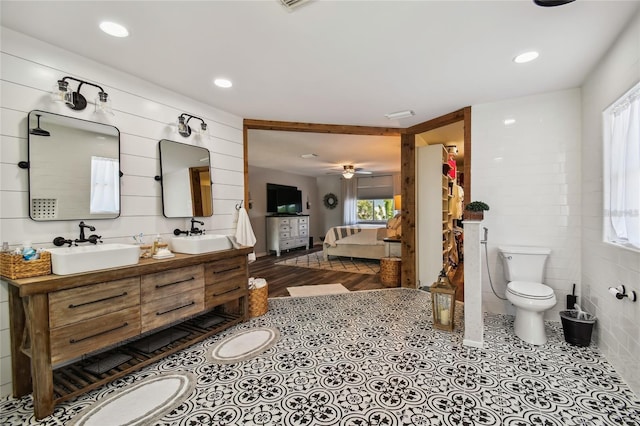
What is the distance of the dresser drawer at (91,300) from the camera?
5.65 ft

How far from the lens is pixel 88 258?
1.87 meters

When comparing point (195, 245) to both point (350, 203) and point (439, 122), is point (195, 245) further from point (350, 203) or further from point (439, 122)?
point (350, 203)

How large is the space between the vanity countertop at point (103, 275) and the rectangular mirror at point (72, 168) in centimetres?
54

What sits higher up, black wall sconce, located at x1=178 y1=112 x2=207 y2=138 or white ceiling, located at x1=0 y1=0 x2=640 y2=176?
white ceiling, located at x1=0 y1=0 x2=640 y2=176

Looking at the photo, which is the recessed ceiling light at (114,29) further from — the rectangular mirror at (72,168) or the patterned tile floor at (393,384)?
the patterned tile floor at (393,384)

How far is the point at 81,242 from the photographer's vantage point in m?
2.13

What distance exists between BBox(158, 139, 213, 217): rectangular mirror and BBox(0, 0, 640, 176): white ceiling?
1.95ft

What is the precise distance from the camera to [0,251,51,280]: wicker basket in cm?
167

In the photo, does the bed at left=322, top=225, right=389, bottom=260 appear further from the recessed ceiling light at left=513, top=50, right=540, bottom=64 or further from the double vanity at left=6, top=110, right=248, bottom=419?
the recessed ceiling light at left=513, top=50, right=540, bottom=64

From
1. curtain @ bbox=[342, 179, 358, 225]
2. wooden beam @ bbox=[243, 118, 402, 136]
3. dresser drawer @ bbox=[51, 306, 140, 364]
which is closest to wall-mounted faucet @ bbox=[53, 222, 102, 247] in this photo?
dresser drawer @ bbox=[51, 306, 140, 364]

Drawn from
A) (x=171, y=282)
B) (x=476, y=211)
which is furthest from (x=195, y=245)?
(x=476, y=211)

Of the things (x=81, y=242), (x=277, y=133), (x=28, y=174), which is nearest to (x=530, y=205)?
(x=277, y=133)

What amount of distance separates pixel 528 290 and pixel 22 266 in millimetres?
3791

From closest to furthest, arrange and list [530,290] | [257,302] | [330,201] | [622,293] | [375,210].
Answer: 1. [622,293]
2. [530,290]
3. [257,302]
4. [375,210]
5. [330,201]
